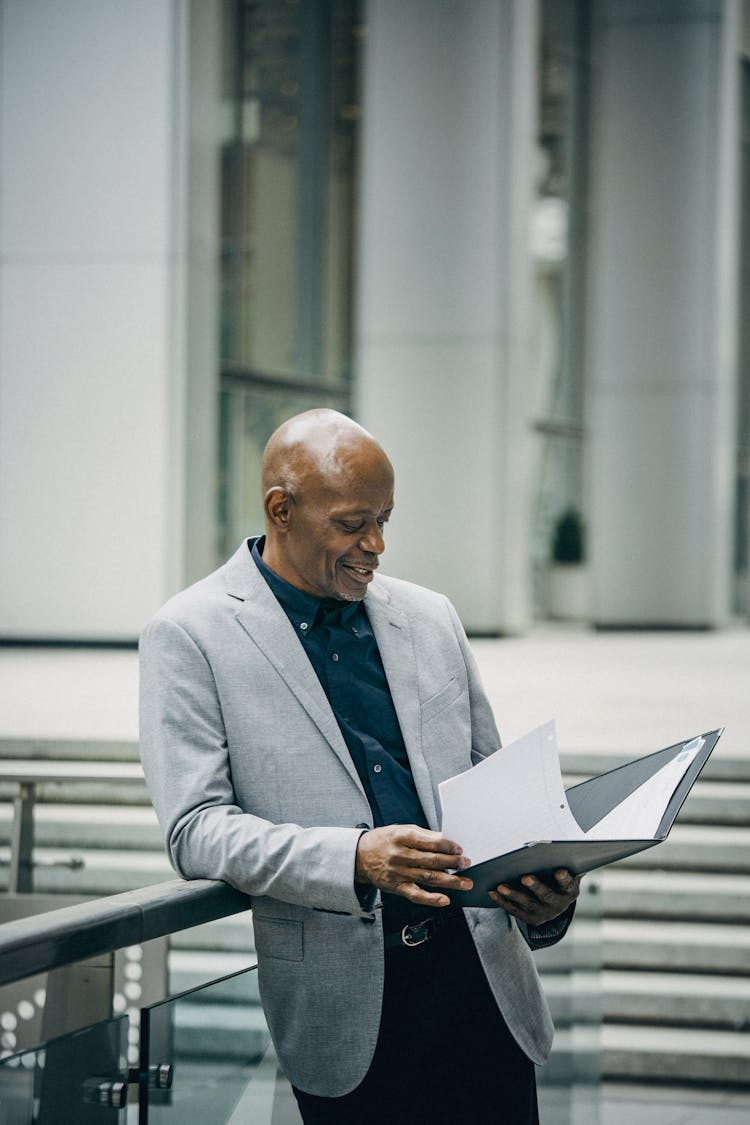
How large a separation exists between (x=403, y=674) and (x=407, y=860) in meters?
0.39

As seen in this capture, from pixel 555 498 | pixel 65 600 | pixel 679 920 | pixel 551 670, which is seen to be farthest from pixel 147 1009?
pixel 555 498

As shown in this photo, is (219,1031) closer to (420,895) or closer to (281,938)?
(281,938)

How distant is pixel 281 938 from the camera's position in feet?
7.60

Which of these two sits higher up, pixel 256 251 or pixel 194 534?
pixel 256 251

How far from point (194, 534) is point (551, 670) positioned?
374 centimetres

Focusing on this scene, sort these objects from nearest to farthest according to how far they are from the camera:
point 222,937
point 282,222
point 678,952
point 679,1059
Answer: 1. point 222,937
2. point 679,1059
3. point 678,952
4. point 282,222

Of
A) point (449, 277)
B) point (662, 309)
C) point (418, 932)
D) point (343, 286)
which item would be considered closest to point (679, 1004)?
point (418, 932)

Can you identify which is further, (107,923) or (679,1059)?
Result: (679,1059)

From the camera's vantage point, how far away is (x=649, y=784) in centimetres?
230

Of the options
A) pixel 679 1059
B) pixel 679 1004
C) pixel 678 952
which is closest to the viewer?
pixel 679 1059

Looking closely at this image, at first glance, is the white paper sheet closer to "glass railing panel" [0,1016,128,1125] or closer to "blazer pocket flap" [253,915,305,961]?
"blazer pocket flap" [253,915,305,961]

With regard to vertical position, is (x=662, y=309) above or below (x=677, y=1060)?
above

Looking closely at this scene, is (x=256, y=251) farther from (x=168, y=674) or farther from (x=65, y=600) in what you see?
(x=168, y=674)

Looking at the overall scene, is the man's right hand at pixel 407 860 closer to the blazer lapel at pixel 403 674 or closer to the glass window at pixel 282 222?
the blazer lapel at pixel 403 674
